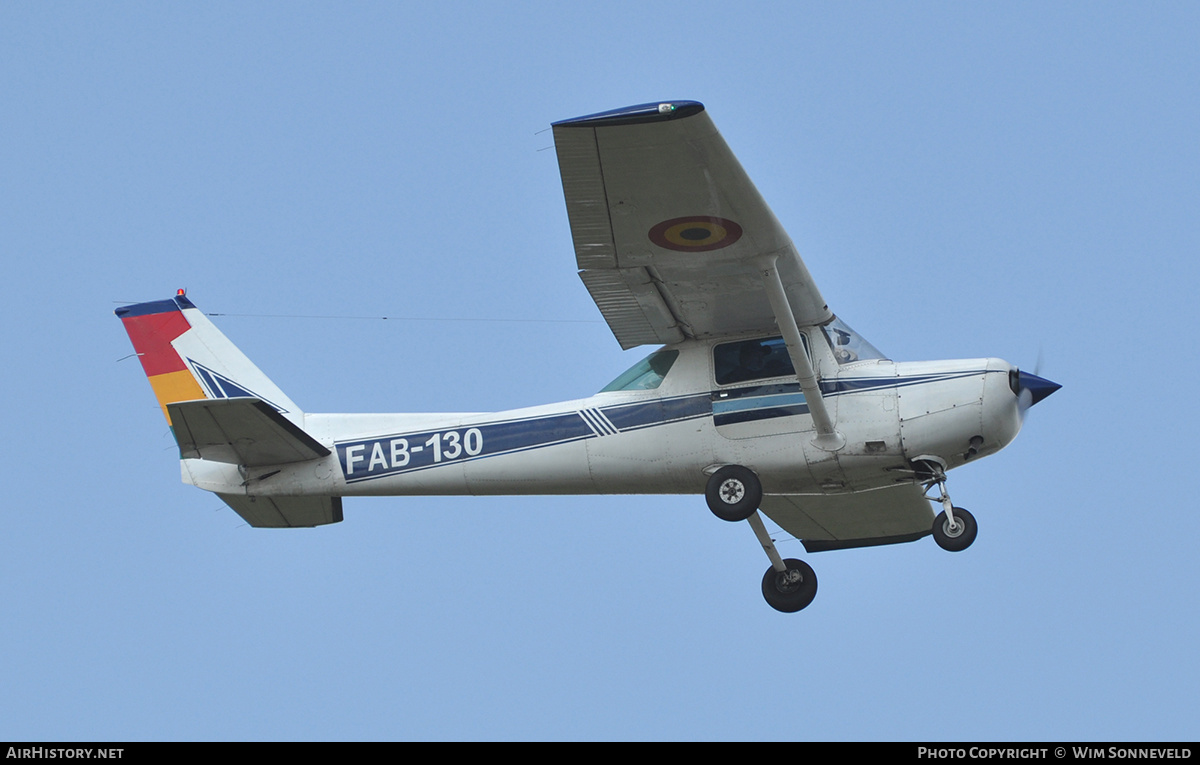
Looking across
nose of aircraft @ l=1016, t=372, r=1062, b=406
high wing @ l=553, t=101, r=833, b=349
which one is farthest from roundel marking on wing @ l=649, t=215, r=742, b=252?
nose of aircraft @ l=1016, t=372, r=1062, b=406

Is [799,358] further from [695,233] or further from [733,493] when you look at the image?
[695,233]

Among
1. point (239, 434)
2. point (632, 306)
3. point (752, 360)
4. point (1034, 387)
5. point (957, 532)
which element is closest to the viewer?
point (957, 532)

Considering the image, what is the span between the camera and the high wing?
11656mm

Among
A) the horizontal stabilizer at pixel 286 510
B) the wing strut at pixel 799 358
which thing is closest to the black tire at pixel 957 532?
the wing strut at pixel 799 358

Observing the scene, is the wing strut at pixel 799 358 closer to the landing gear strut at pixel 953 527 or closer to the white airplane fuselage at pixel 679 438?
the white airplane fuselage at pixel 679 438

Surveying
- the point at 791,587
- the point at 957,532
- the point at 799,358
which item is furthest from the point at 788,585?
the point at 799,358

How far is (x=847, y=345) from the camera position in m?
14.3

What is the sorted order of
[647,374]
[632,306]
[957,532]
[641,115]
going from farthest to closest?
1. [647,374]
2. [632,306]
3. [957,532]
4. [641,115]

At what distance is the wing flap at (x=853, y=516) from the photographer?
15.8 meters

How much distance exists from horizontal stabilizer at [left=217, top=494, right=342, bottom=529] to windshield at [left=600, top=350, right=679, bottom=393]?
10.3 ft

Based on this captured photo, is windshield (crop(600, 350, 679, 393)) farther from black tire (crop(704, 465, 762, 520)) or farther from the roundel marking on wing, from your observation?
the roundel marking on wing

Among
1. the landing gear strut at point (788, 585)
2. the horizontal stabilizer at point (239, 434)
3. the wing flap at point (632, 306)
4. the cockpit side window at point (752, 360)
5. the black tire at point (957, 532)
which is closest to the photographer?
the black tire at point (957, 532)

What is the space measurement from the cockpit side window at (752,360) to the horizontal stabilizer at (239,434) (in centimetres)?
416

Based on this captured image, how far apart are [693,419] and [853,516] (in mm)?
2831
